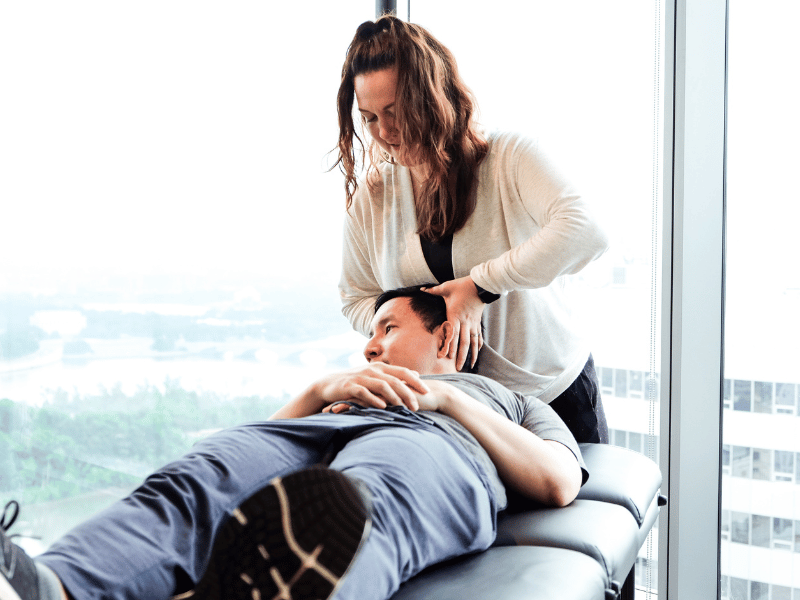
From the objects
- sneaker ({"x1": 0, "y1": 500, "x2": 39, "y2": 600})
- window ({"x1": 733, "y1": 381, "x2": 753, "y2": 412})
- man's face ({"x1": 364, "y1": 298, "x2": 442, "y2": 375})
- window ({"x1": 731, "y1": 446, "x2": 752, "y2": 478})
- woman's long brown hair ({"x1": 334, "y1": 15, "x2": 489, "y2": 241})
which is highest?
woman's long brown hair ({"x1": 334, "y1": 15, "x2": 489, "y2": 241})

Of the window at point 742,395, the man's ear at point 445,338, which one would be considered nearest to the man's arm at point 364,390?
the man's ear at point 445,338

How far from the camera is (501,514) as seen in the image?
1.11m

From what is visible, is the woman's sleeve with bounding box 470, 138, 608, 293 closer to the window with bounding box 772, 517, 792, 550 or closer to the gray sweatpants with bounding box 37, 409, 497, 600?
the gray sweatpants with bounding box 37, 409, 497, 600

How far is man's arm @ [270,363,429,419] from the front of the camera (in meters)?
1.08

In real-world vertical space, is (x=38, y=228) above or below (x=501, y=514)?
above

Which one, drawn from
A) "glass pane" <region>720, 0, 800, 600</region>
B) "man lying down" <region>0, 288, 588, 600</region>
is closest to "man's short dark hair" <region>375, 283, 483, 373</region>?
"man lying down" <region>0, 288, 588, 600</region>

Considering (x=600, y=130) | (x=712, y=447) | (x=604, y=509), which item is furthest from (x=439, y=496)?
(x=600, y=130)

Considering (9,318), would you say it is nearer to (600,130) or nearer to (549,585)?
(549,585)

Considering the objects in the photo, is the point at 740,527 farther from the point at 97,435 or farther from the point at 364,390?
the point at 97,435

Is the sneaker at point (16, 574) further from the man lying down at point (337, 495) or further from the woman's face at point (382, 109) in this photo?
the woman's face at point (382, 109)

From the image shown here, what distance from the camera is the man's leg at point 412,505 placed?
74 cm

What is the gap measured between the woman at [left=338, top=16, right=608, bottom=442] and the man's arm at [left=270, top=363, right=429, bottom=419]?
284mm

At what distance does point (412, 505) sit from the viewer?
0.82 m

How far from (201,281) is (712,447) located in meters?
1.54
